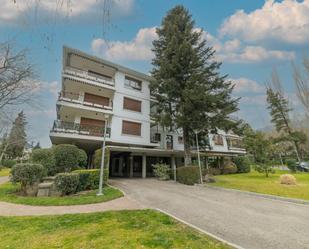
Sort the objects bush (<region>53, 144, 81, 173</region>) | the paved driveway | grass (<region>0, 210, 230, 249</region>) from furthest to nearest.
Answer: bush (<region>53, 144, 81, 173</region>)
the paved driveway
grass (<region>0, 210, 230, 249</region>)

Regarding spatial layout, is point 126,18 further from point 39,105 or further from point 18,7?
point 39,105

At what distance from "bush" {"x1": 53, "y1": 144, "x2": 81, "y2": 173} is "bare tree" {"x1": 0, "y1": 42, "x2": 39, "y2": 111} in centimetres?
454

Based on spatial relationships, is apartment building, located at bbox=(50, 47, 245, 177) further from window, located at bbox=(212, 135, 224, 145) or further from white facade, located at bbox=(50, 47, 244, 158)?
window, located at bbox=(212, 135, 224, 145)

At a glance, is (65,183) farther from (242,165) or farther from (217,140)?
(242,165)

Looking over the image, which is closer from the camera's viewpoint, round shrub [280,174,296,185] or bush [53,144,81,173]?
bush [53,144,81,173]

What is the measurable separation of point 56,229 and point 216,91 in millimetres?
19361

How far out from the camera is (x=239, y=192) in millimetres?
13867

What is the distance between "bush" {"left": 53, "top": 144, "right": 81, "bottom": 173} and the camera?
55.8ft

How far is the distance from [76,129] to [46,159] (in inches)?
177

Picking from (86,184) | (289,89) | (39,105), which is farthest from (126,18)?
(289,89)

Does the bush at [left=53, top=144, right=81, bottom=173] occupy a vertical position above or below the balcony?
below

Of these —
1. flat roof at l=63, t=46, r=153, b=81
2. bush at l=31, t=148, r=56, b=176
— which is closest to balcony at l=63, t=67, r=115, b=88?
flat roof at l=63, t=46, r=153, b=81

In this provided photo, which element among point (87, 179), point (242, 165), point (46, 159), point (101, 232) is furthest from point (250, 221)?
point (242, 165)

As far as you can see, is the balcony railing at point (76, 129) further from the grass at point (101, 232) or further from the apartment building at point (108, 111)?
the grass at point (101, 232)
